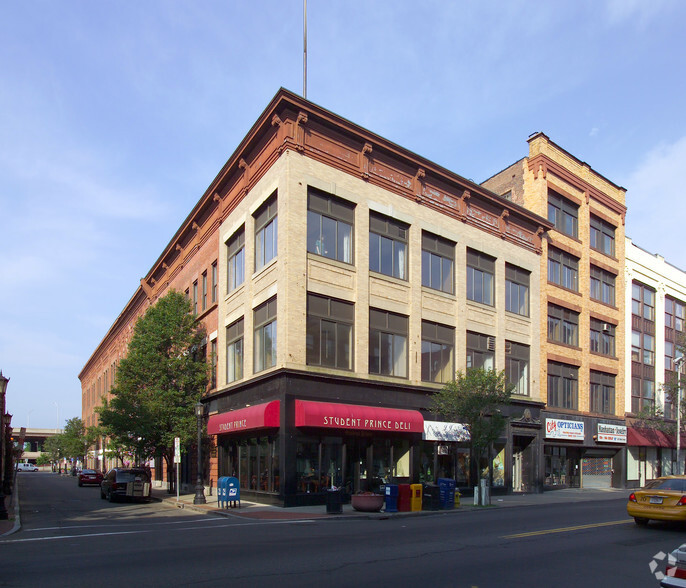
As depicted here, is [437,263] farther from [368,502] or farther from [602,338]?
[602,338]

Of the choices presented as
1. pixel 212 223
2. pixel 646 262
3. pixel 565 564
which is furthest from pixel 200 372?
pixel 646 262

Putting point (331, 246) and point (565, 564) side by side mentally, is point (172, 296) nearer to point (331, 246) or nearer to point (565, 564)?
point (331, 246)

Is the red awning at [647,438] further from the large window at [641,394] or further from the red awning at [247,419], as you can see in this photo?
the red awning at [247,419]

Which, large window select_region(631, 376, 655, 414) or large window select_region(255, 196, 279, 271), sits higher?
large window select_region(255, 196, 279, 271)

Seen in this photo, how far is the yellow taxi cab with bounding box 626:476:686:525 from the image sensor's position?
16.7 m

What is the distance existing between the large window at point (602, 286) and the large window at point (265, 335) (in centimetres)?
2442

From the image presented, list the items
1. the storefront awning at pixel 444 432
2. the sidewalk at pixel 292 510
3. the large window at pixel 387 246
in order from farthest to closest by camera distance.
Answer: the storefront awning at pixel 444 432, the large window at pixel 387 246, the sidewalk at pixel 292 510

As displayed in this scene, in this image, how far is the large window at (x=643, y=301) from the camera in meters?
47.0

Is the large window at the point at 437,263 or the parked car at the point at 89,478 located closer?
the large window at the point at 437,263

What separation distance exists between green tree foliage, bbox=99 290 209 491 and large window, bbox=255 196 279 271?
859 centimetres

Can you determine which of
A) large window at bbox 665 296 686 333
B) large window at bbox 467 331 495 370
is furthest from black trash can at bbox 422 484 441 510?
large window at bbox 665 296 686 333

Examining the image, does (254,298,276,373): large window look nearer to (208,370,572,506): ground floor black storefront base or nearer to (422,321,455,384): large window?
(208,370,572,506): ground floor black storefront base

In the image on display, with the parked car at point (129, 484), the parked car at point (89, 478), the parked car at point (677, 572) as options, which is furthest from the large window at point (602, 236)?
the parked car at point (89, 478)

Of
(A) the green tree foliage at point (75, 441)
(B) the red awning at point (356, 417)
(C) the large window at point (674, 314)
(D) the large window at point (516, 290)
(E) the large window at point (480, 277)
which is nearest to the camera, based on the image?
(B) the red awning at point (356, 417)
